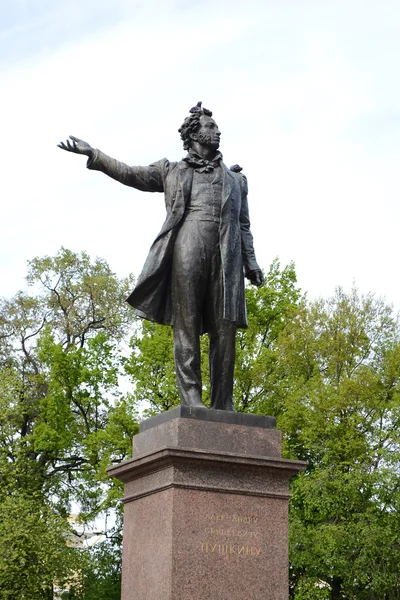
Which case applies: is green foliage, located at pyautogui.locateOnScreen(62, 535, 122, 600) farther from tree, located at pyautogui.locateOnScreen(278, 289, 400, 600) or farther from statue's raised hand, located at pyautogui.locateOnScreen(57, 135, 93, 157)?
statue's raised hand, located at pyautogui.locateOnScreen(57, 135, 93, 157)

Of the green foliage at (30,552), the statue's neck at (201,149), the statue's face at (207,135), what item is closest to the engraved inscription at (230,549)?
the statue's neck at (201,149)

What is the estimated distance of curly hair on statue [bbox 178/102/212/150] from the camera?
1091 cm

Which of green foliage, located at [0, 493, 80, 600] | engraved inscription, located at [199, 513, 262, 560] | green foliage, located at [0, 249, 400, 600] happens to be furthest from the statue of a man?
green foliage, located at [0, 493, 80, 600]

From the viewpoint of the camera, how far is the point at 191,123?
10.9 metres

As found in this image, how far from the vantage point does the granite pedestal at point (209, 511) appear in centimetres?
923

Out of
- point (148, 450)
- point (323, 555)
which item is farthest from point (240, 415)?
point (323, 555)

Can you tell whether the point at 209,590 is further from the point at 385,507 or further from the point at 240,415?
the point at 385,507

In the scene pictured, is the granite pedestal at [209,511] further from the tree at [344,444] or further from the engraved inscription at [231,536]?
the tree at [344,444]

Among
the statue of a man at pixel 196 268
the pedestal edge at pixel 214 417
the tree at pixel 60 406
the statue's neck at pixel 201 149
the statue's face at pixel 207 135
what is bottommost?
the pedestal edge at pixel 214 417

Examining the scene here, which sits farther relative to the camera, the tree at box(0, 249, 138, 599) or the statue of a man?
the tree at box(0, 249, 138, 599)

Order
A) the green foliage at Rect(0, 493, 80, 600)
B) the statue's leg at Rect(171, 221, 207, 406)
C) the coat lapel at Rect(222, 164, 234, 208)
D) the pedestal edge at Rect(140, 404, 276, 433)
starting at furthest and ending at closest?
the green foliage at Rect(0, 493, 80, 600) → the coat lapel at Rect(222, 164, 234, 208) → the statue's leg at Rect(171, 221, 207, 406) → the pedestal edge at Rect(140, 404, 276, 433)

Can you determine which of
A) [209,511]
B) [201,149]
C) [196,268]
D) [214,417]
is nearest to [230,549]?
[209,511]

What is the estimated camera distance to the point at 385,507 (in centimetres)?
2747

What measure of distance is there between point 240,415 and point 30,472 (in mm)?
23302
